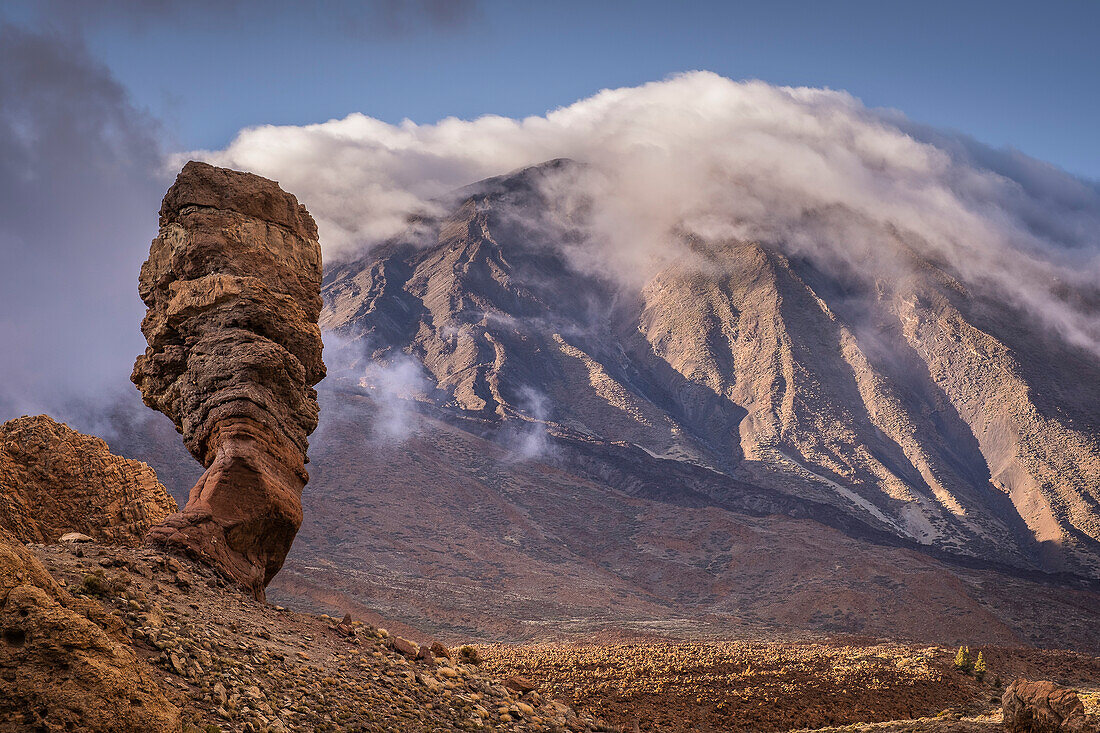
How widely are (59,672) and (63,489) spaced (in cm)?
1015

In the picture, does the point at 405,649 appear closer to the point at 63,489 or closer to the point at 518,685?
the point at 518,685

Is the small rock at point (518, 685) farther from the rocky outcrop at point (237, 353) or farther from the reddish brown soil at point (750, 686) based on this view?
the reddish brown soil at point (750, 686)

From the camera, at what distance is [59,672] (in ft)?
27.5

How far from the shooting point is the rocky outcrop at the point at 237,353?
16.9 metres

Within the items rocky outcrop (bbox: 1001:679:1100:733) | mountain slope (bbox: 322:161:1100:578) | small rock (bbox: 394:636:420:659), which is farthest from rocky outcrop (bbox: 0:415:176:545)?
mountain slope (bbox: 322:161:1100:578)

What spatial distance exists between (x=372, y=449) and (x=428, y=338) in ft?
238

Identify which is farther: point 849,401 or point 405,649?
point 849,401

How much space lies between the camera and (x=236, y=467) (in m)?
17.1

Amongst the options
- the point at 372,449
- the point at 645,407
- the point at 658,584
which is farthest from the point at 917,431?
the point at 372,449

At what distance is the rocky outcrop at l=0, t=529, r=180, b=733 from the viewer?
26.7ft

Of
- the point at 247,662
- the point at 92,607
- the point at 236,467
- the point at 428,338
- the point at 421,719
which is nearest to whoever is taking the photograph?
Answer: the point at 92,607

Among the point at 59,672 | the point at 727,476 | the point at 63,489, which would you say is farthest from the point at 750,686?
the point at 727,476

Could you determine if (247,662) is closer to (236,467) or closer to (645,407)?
(236,467)

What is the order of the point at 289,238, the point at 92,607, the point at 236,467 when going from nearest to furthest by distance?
the point at 92,607 < the point at 236,467 < the point at 289,238
